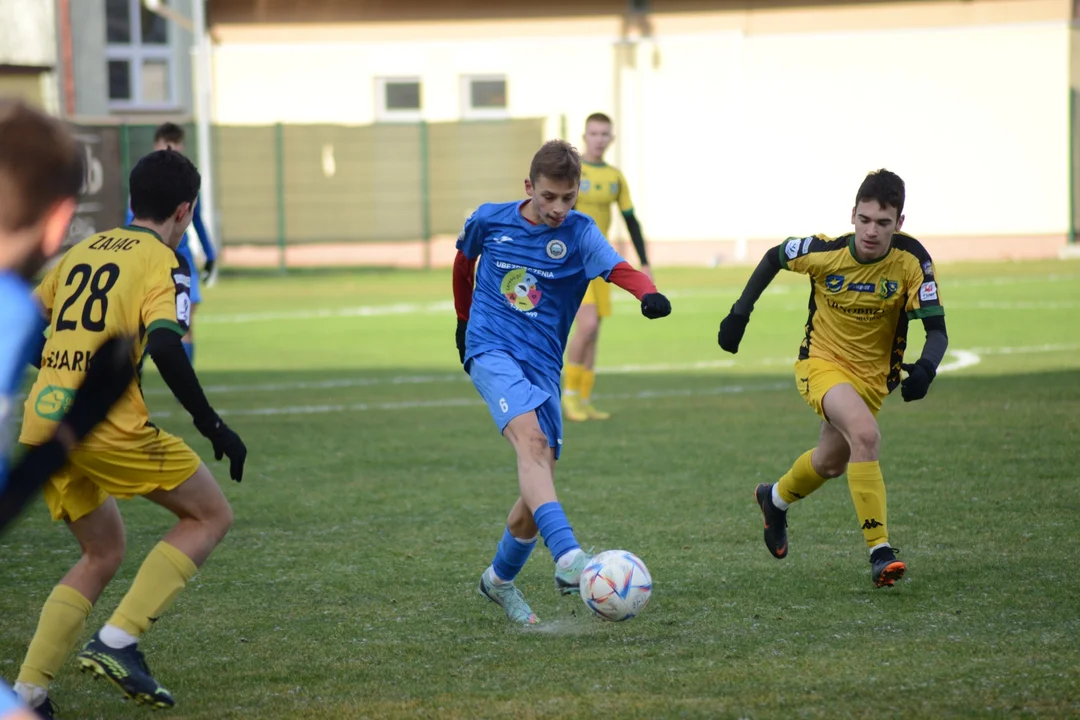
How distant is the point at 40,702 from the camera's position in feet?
A: 14.0

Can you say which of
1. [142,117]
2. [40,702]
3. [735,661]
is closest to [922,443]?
[735,661]

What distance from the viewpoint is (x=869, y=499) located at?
19.3 ft

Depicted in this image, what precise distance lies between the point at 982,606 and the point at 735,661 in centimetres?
121

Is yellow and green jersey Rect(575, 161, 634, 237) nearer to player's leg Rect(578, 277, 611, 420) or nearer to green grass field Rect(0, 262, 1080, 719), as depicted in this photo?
player's leg Rect(578, 277, 611, 420)

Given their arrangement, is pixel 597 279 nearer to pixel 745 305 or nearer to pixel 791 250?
pixel 791 250

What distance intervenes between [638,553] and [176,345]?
9.35 feet

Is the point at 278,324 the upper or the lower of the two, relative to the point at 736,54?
lower

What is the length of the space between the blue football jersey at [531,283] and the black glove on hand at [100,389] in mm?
3000

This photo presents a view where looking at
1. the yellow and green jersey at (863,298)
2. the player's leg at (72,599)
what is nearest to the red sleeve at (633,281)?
the yellow and green jersey at (863,298)

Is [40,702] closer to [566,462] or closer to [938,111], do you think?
[566,462]

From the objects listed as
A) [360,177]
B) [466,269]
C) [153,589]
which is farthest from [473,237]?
[360,177]

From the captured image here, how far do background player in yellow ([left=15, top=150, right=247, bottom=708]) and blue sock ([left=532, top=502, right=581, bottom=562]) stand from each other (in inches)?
42.4

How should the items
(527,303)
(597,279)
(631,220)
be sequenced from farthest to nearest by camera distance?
(631,220), (597,279), (527,303)

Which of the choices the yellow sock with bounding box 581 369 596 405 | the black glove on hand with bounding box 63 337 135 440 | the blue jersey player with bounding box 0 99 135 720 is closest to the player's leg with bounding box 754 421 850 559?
the black glove on hand with bounding box 63 337 135 440
